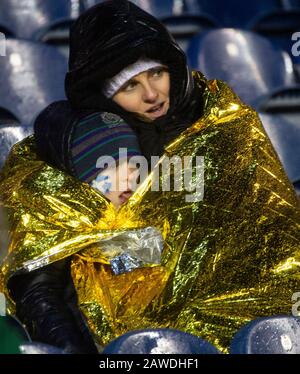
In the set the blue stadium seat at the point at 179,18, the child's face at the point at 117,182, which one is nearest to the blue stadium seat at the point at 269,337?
the child's face at the point at 117,182

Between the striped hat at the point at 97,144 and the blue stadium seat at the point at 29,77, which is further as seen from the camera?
the blue stadium seat at the point at 29,77

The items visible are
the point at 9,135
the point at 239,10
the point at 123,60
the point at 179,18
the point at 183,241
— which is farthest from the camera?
the point at 239,10

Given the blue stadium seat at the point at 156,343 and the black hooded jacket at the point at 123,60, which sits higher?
the black hooded jacket at the point at 123,60

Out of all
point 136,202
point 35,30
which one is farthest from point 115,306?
point 35,30

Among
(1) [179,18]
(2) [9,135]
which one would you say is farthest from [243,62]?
(2) [9,135]

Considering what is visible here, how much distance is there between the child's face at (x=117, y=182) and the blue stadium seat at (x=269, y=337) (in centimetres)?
40

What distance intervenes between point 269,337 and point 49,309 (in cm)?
36

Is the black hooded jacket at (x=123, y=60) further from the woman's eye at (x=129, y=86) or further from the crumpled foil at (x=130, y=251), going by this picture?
the crumpled foil at (x=130, y=251)

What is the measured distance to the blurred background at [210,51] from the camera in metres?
2.19

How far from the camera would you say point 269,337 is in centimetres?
117

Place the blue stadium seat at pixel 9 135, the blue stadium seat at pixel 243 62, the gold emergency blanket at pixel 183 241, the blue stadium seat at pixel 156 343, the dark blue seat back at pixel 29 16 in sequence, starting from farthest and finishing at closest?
the dark blue seat back at pixel 29 16 < the blue stadium seat at pixel 243 62 < the blue stadium seat at pixel 9 135 < the gold emergency blanket at pixel 183 241 < the blue stadium seat at pixel 156 343

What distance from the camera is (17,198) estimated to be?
1504mm

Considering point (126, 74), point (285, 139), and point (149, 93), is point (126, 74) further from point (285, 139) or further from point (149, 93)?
point (285, 139)
